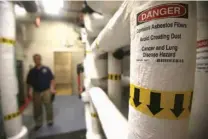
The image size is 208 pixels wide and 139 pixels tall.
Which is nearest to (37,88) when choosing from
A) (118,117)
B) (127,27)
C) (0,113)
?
(0,113)

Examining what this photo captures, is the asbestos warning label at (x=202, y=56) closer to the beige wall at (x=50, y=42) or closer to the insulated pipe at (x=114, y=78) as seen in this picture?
the insulated pipe at (x=114, y=78)

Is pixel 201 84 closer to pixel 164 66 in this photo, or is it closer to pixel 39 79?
pixel 164 66

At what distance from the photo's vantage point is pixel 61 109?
3275mm

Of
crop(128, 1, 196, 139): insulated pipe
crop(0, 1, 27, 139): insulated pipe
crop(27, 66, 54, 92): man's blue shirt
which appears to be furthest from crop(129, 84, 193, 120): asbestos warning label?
crop(27, 66, 54, 92): man's blue shirt

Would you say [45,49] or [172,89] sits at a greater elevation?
[45,49]

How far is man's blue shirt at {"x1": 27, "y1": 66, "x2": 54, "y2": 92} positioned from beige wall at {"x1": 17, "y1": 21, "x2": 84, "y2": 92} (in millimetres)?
2123

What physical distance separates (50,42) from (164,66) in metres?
4.76

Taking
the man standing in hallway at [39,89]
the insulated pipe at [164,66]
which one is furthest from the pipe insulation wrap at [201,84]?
the man standing in hallway at [39,89]

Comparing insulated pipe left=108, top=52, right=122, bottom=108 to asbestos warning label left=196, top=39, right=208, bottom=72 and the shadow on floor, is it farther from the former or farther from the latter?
the shadow on floor

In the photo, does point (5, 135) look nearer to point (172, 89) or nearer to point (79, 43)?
point (172, 89)

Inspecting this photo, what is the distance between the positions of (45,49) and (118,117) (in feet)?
14.5

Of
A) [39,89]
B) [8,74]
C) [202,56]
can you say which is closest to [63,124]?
[39,89]

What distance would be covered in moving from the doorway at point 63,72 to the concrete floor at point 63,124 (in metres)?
1.16

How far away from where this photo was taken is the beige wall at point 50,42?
4.43 m
